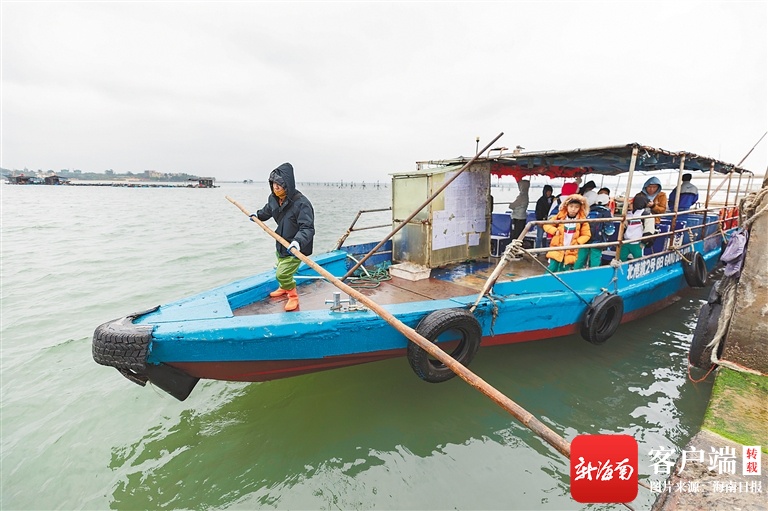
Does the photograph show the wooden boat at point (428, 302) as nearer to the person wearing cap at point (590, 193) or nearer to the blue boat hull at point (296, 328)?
the blue boat hull at point (296, 328)

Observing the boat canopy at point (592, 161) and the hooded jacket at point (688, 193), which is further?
the hooded jacket at point (688, 193)

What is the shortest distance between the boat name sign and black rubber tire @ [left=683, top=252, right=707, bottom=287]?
10.8 inches

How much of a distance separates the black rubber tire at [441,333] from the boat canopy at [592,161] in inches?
113

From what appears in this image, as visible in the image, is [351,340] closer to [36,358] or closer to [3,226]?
[36,358]

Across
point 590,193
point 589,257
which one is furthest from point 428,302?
point 590,193

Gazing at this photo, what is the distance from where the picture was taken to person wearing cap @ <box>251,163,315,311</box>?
404cm

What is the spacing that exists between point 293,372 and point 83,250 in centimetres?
1449

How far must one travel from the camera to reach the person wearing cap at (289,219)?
13.2 feet

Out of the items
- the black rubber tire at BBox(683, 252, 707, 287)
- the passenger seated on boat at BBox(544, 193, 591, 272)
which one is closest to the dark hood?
the passenger seated on boat at BBox(544, 193, 591, 272)

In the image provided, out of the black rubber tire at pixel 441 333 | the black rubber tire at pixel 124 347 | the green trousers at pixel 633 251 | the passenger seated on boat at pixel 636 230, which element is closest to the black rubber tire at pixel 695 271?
the passenger seated on boat at pixel 636 230

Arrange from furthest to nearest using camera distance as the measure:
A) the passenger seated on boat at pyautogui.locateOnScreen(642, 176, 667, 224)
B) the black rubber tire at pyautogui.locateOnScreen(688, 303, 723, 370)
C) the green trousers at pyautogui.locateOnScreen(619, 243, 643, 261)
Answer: the passenger seated on boat at pyautogui.locateOnScreen(642, 176, 667, 224) < the green trousers at pyautogui.locateOnScreen(619, 243, 643, 261) < the black rubber tire at pyautogui.locateOnScreen(688, 303, 723, 370)

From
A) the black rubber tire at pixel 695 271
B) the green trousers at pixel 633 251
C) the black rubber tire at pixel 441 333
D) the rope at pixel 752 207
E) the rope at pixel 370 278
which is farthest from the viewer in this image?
the black rubber tire at pixel 695 271

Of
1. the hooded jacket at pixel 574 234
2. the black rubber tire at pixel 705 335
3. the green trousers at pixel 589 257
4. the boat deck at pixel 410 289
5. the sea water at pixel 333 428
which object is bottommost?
the sea water at pixel 333 428

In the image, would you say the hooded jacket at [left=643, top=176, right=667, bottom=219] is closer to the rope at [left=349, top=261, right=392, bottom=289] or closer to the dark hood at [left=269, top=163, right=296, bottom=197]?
the rope at [left=349, top=261, right=392, bottom=289]
